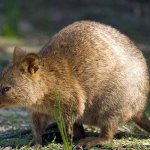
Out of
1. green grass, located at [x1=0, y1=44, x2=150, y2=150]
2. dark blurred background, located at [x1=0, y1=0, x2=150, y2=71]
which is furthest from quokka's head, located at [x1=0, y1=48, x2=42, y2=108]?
dark blurred background, located at [x1=0, y1=0, x2=150, y2=71]

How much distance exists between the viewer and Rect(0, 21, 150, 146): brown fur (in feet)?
25.3

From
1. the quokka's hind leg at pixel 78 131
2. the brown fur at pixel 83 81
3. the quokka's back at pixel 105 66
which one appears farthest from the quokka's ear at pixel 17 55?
the quokka's hind leg at pixel 78 131

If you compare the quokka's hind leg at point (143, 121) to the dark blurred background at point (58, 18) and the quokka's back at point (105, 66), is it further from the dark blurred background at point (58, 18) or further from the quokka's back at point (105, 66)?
the dark blurred background at point (58, 18)

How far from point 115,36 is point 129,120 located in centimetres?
105

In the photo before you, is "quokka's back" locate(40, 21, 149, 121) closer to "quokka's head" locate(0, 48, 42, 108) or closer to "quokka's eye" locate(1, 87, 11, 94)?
"quokka's head" locate(0, 48, 42, 108)

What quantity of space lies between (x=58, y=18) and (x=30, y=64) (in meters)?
13.9

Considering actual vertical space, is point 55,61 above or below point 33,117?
above

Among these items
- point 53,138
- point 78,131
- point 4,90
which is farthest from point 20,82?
point 78,131

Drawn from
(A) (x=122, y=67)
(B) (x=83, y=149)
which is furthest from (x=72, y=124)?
(A) (x=122, y=67)

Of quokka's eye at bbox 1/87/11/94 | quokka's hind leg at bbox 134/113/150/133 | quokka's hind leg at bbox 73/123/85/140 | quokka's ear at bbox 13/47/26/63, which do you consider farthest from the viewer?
quokka's hind leg at bbox 134/113/150/133

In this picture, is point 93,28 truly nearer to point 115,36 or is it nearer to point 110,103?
point 115,36

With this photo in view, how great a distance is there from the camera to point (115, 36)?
26.8 feet

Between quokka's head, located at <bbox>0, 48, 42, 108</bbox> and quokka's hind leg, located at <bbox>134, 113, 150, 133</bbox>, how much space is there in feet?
4.44

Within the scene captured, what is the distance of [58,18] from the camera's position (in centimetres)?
2156
